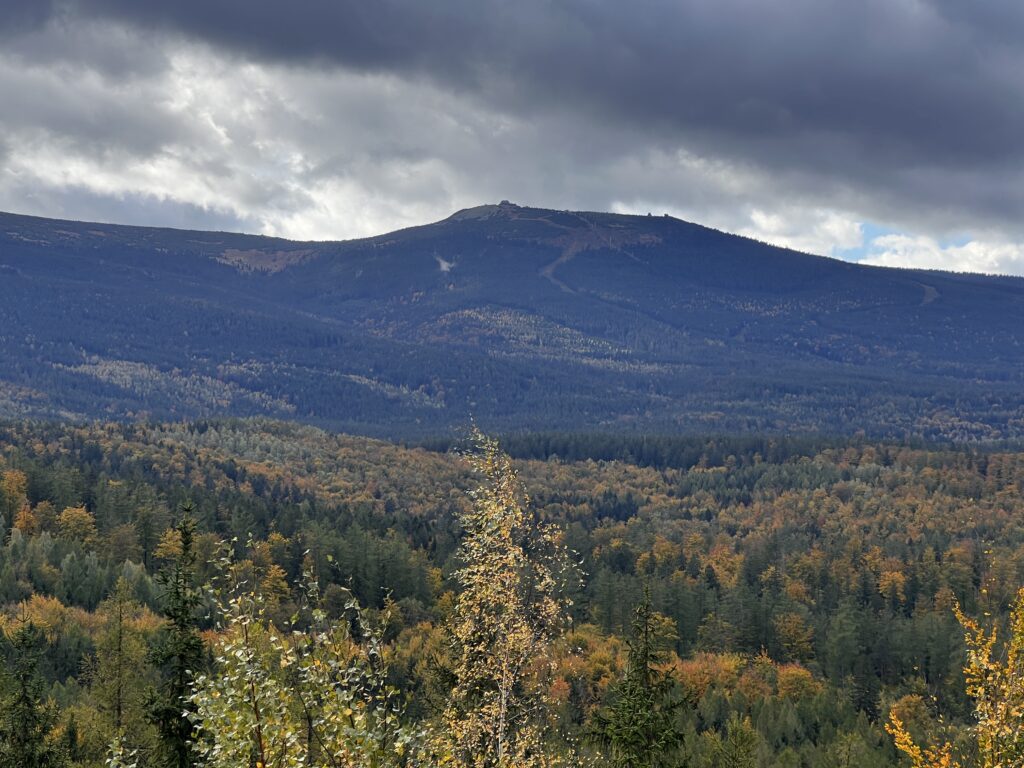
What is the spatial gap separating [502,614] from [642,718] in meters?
10.5

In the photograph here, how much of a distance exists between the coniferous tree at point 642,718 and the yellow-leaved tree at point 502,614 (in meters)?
7.30

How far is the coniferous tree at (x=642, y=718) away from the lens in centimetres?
3167

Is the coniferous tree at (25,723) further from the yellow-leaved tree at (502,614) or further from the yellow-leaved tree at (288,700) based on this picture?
the yellow-leaved tree at (288,700)

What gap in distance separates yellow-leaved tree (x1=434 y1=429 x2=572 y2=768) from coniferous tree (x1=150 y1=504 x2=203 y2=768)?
789 centimetres

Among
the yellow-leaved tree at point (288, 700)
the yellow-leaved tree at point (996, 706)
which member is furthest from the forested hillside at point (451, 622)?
the yellow-leaved tree at point (996, 706)

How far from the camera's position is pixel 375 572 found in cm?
11675

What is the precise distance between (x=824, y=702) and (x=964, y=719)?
14349 mm

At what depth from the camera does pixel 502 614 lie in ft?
77.0

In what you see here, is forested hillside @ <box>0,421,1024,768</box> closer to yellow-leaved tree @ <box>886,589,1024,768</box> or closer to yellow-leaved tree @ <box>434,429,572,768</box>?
yellow-leaved tree @ <box>434,429,572,768</box>

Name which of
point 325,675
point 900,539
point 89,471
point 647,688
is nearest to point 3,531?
point 89,471

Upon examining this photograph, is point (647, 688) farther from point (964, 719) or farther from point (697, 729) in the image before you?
point (964, 719)

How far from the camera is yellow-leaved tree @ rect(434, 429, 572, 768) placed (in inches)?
882

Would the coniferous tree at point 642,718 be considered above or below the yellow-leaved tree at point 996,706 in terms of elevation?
below

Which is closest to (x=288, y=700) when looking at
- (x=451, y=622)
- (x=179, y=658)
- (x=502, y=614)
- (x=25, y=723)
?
(x=502, y=614)
